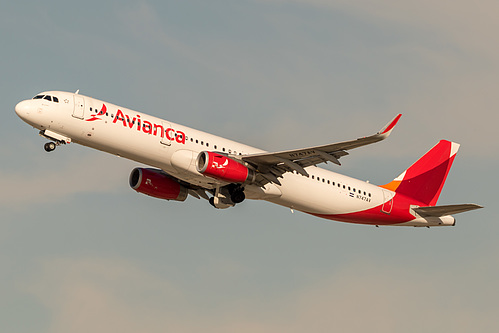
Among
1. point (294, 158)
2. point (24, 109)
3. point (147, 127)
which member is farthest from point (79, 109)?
point (294, 158)

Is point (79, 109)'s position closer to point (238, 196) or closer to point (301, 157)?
point (238, 196)

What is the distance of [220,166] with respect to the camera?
41.8m

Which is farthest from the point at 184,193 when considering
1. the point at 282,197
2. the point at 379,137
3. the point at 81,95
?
the point at 379,137

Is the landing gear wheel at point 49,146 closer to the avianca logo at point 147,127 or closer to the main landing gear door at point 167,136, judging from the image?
the avianca logo at point 147,127

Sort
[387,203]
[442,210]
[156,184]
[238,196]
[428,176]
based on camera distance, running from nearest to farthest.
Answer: [238,196]
[156,184]
[442,210]
[387,203]
[428,176]

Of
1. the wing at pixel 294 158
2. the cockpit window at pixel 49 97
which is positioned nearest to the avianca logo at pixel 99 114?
the cockpit window at pixel 49 97

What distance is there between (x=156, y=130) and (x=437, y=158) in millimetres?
21597

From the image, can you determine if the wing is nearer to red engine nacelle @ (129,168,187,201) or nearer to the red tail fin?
red engine nacelle @ (129,168,187,201)

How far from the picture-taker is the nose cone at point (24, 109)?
40425mm

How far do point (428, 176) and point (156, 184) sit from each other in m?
18.5

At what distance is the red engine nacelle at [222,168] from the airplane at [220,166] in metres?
0.05

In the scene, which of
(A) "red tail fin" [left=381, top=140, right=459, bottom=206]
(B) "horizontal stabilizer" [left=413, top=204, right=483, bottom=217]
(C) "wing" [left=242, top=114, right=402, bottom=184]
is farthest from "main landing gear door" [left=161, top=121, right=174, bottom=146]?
(B) "horizontal stabilizer" [left=413, top=204, right=483, bottom=217]

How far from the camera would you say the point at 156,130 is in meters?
41.9

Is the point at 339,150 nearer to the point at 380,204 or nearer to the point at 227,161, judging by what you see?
the point at 227,161
